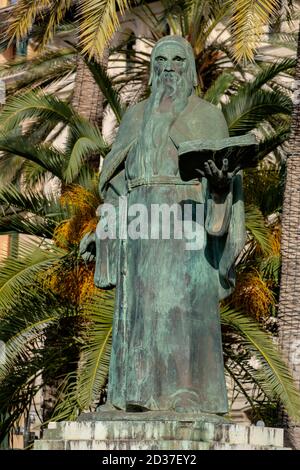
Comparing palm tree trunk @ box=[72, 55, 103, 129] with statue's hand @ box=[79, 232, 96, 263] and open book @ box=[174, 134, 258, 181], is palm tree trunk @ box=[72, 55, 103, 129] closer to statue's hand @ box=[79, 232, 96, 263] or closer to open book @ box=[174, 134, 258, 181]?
statue's hand @ box=[79, 232, 96, 263]

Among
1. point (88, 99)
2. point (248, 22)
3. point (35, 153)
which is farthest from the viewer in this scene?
point (88, 99)

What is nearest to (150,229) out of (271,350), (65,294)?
(271,350)

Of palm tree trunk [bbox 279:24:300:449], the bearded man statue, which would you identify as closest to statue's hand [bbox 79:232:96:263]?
the bearded man statue

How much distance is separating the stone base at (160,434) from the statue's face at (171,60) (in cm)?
232

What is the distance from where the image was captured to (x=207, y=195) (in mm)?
9477

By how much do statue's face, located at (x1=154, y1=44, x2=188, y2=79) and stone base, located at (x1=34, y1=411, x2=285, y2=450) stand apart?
2316mm

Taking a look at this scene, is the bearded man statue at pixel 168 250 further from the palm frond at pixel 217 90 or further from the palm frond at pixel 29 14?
the palm frond at pixel 217 90

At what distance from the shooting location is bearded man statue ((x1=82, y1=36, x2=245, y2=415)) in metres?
9.31

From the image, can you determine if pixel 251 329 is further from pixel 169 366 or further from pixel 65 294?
pixel 169 366

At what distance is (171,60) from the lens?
10.0 m

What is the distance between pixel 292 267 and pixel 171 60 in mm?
9922

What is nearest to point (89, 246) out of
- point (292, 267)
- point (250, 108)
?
point (292, 267)

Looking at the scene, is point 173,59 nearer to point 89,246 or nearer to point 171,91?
point 171,91
